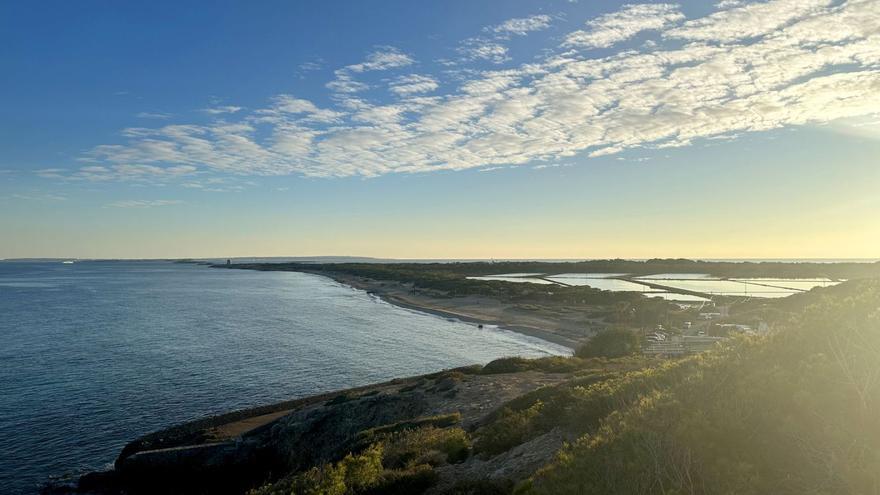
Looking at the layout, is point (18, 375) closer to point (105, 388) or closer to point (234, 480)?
point (105, 388)

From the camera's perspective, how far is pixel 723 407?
11.4m

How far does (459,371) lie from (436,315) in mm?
51965

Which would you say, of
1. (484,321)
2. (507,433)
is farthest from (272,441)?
(484,321)

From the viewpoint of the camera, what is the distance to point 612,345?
1582 inches

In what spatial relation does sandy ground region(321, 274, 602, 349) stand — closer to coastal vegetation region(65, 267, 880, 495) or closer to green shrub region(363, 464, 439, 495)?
coastal vegetation region(65, 267, 880, 495)

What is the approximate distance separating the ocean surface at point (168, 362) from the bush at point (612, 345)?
37.1 feet

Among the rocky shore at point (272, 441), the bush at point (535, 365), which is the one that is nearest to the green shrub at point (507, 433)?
the rocky shore at point (272, 441)

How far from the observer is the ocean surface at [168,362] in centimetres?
2973

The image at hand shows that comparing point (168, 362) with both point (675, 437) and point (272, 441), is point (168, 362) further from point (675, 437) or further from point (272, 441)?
point (675, 437)

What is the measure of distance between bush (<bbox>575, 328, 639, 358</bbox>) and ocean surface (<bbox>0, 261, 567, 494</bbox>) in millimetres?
11303

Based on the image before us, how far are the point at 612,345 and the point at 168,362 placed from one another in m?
38.8

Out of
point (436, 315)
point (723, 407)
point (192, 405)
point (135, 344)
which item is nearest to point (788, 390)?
point (723, 407)

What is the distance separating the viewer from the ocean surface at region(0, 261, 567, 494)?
29734 mm

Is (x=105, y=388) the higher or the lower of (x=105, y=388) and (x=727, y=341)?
the lower
